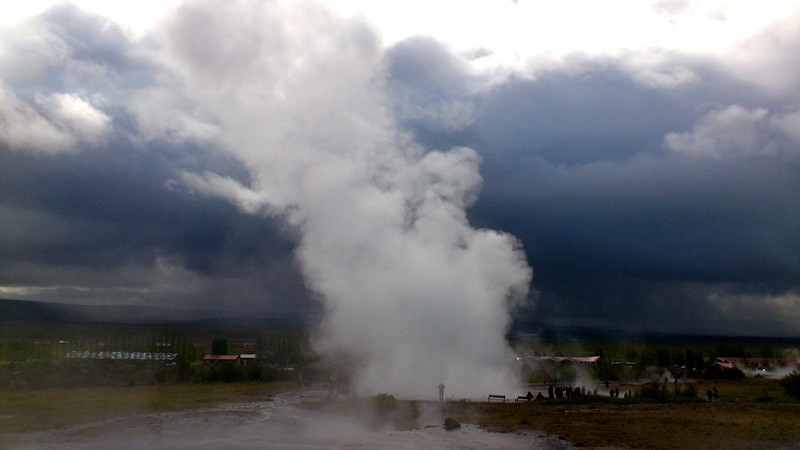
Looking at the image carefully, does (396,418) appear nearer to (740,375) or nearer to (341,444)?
(341,444)

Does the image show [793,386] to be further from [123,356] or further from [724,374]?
[123,356]

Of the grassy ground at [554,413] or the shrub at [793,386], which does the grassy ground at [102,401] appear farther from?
the shrub at [793,386]

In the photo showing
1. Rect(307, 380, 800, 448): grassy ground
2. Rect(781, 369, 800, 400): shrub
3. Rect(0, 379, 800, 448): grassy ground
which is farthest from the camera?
Rect(781, 369, 800, 400): shrub

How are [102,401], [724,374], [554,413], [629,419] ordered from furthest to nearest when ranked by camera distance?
[724,374] < [102,401] < [554,413] < [629,419]

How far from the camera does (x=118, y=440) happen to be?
24656 millimetres

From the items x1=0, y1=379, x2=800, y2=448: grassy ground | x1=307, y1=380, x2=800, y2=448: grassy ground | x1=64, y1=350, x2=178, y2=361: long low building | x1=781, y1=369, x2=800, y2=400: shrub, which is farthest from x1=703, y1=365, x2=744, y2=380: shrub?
x1=64, y1=350, x2=178, y2=361: long low building

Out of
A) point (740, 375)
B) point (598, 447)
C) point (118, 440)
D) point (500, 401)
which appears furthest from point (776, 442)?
point (740, 375)

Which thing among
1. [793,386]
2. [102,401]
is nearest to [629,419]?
[793,386]

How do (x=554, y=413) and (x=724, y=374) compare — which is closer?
(x=554, y=413)

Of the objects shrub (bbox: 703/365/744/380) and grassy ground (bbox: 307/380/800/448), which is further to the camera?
shrub (bbox: 703/365/744/380)

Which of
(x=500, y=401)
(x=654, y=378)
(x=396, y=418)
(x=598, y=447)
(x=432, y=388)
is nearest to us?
(x=598, y=447)

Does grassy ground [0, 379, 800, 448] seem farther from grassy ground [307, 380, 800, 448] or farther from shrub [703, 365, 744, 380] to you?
shrub [703, 365, 744, 380]

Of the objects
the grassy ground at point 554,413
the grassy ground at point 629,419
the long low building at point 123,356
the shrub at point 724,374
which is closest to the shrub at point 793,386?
the grassy ground at point 554,413

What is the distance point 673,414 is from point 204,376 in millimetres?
39027
